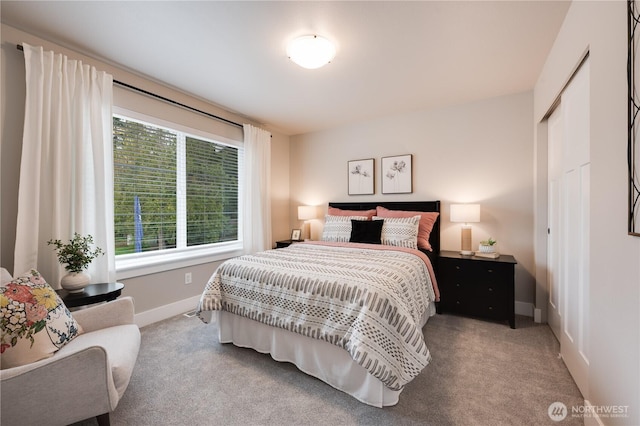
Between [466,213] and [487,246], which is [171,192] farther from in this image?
[487,246]

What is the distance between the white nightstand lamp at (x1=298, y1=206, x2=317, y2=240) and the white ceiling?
1775 millimetres

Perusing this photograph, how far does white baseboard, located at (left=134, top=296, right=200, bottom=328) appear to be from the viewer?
2.77 meters

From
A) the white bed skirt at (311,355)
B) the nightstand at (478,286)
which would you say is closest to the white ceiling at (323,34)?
the nightstand at (478,286)

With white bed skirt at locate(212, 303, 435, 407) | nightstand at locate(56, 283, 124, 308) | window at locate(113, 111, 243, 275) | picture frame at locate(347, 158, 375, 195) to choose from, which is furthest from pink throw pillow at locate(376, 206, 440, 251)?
nightstand at locate(56, 283, 124, 308)

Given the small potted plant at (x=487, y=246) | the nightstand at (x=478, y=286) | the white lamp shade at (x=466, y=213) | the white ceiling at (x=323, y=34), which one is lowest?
the nightstand at (x=478, y=286)

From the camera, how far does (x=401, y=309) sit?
1643 millimetres

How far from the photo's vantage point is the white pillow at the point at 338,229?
3543 millimetres

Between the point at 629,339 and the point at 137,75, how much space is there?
403 cm

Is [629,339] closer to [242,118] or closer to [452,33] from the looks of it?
[452,33]

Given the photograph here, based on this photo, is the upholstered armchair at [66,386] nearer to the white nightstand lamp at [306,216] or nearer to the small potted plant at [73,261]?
the small potted plant at [73,261]

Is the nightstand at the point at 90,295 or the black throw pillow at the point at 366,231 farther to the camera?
the black throw pillow at the point at 366,231

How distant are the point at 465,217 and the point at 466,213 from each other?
0.05 metres

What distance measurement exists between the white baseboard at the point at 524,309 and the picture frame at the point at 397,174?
1.84 metres

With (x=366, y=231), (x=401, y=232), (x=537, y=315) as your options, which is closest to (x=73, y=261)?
(x=366, y=231)
